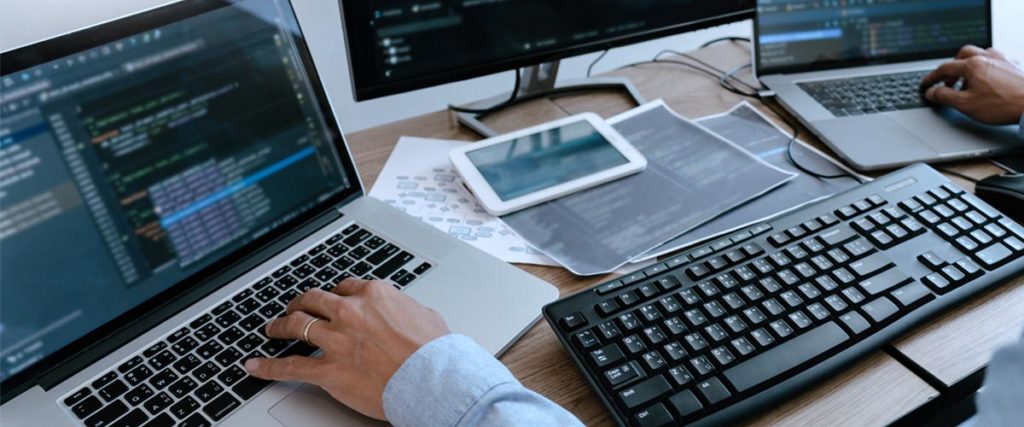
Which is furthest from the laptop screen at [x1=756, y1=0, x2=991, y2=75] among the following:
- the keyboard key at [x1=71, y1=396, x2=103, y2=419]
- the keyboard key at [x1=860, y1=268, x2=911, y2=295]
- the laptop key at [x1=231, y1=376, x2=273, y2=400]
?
the keyboard key at [x1=71, y1=396, x2=103, y2=419]

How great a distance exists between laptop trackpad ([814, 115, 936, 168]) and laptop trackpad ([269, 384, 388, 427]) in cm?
68

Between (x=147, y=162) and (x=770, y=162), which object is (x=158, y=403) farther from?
(x=770, y=162)

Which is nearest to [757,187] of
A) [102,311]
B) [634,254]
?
[634,254]

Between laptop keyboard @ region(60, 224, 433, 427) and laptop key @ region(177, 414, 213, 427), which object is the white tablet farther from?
laptop key @ region(177, 414, 213, 427)

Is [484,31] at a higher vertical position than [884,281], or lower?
higher

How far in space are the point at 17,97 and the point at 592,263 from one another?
54 centimetres

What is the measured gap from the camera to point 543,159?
0.96 m

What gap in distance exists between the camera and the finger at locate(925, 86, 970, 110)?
3.30 ft

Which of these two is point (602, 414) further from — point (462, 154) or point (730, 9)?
point (730, 9)

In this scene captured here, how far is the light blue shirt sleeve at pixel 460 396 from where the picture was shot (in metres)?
0.60

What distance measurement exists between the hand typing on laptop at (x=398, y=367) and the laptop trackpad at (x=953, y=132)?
2.20ft

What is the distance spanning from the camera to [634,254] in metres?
0.82

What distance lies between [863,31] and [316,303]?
878mm

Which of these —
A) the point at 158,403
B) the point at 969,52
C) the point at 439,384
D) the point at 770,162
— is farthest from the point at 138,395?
the point at 969,52
